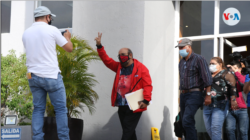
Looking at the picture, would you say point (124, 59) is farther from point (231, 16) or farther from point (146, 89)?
point (231, 16)

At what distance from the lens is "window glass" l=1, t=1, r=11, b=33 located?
29.3 ft

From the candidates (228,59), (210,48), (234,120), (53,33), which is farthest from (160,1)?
(53,33)

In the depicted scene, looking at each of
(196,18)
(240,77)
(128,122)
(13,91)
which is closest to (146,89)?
(128,122)

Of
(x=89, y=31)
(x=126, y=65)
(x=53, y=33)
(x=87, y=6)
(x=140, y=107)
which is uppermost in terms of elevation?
(x=87, y=6)

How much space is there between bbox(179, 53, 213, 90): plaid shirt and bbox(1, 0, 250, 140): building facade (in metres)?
1.32

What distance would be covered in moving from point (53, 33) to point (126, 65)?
1.46 m

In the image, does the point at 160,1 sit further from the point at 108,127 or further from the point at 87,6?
the point at 108,127

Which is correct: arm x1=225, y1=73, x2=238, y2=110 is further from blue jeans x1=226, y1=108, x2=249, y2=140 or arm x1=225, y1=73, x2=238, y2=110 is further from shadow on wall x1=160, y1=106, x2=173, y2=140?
shadow on wall x1=160, y1=106, x2=173, y2=140

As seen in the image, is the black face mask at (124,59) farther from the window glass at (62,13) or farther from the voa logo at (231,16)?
the window glass at (62,13)

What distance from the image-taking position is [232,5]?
683cm

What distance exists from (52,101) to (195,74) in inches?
96.2

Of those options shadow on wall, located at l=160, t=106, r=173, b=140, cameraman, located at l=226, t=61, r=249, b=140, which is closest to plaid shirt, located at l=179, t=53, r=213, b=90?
cameraman, located at l=226, t=61, r=249, b=140

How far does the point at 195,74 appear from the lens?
4.96 meters

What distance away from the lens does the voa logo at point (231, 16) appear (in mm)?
6707
